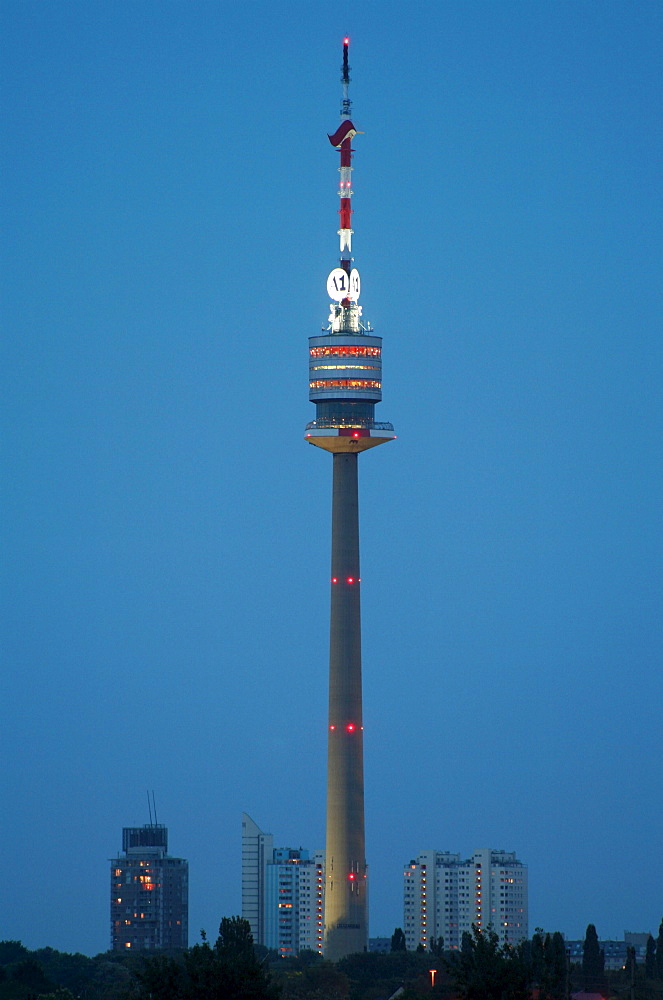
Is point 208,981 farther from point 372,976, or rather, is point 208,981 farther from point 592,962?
point 372,976

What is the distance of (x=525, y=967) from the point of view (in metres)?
90.2

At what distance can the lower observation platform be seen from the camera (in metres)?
198

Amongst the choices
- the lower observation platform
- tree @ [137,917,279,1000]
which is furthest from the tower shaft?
tree @ [137,917,279,1000]

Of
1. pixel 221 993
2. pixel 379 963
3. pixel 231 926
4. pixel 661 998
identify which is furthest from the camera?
pixel 379 963

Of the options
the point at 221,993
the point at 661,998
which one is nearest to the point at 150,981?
the point at 221,993

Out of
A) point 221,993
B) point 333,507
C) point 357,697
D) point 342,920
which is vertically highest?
point 333,507

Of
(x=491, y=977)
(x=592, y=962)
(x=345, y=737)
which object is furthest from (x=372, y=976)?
(x=491, y=977)

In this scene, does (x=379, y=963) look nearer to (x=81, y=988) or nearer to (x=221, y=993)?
(x=81, y=988)

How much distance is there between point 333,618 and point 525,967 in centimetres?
10558

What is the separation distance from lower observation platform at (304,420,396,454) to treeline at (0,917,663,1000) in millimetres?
42707

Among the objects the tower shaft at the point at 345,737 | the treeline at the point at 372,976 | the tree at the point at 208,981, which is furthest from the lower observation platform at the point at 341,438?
the tree at the point at 208,981

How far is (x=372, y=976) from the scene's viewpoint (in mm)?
186125

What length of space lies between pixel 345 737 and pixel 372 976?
1994 centimetres

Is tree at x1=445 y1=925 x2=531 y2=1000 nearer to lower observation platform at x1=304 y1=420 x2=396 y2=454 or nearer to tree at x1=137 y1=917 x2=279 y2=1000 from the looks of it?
tree at x1=137 y1=917 x2=279 y2=1000
